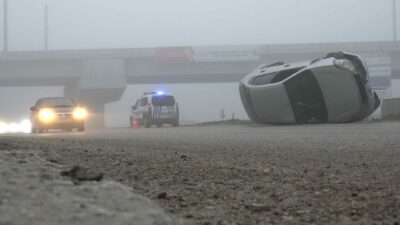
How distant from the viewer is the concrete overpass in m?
57.4

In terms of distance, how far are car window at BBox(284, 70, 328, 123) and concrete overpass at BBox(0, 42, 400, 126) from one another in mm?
34340

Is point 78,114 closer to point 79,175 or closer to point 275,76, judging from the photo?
point 275,76

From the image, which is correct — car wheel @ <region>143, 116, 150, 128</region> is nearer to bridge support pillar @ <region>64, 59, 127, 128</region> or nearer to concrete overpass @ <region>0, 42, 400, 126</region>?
bridge support pillar @ <region>64, 59, 127, 128</region>

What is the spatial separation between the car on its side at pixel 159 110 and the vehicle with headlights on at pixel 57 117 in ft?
34.2

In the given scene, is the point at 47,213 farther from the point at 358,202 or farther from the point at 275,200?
the point at 358,202

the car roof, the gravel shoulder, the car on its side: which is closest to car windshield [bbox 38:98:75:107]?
the car roof

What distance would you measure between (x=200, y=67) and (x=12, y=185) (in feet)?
189

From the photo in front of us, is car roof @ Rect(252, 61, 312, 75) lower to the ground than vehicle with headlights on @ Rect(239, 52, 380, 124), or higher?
higher

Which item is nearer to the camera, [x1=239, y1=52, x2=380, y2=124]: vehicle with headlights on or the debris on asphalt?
the debris on asphalt

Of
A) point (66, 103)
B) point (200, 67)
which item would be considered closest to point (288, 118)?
point (66, 103)

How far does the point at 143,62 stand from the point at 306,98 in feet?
122

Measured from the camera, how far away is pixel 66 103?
23531mm

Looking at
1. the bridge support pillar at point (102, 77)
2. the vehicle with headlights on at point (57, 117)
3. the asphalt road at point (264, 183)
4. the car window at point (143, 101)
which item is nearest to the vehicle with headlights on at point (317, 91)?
the vehicle with headlights on at point (57, 117)

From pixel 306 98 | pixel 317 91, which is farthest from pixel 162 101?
pixel 317 91
